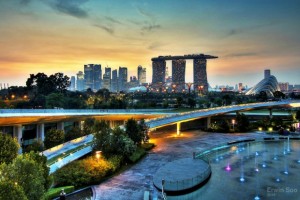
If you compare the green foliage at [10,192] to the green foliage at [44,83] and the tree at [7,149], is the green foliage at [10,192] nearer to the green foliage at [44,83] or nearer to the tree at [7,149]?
the tree at [7,149]

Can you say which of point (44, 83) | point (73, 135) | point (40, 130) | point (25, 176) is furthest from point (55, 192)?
point (44, 83)

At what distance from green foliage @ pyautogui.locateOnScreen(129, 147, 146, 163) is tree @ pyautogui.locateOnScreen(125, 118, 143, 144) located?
1.24 meters

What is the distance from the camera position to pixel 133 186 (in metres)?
21.3

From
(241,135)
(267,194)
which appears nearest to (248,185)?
(267,194)

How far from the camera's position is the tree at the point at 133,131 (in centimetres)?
3378

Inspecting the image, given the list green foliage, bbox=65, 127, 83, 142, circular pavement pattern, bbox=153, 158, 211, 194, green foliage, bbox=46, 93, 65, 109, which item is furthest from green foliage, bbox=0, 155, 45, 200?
green foliage, bbox=46, 93, 65, 109

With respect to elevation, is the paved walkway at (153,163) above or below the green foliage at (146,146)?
below

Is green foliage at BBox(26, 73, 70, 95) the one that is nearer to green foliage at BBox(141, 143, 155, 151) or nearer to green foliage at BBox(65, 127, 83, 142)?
green foliage at BBox(65, 127, 83, 142)

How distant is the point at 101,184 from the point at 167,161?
929 centimetres

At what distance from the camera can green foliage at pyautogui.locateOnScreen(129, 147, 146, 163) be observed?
28.5m

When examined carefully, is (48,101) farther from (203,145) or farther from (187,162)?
(187,162)

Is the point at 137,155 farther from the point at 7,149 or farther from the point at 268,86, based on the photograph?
the point at 268,86

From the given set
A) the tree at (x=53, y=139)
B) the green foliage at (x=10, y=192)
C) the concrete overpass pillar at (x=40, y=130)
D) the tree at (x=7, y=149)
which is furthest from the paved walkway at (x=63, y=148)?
the concrete overpass pillar at (x=40, y=130)

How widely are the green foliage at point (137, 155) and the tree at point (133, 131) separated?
1.24 m
